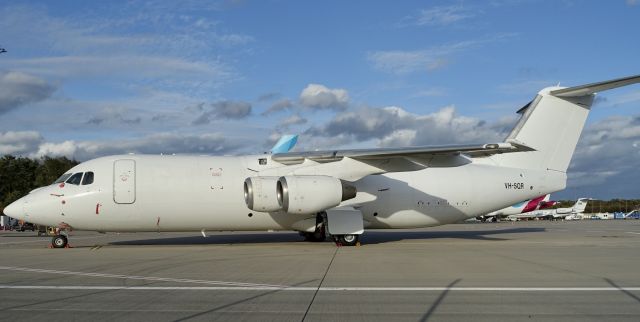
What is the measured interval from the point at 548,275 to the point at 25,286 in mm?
9808

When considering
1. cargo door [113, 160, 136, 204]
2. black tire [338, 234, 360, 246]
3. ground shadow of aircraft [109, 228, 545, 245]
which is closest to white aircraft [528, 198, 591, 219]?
ground shadow of aircraft [109, 228, 545, 245]

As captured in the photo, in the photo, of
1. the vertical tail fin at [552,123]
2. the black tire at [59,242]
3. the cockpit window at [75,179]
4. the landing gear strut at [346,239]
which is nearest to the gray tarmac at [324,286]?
the black tire at [59,242]

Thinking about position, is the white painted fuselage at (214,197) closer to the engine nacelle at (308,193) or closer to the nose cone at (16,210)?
the nose cone at (16,210)

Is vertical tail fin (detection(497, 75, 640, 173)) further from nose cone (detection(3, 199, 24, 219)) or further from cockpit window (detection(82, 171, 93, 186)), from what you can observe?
nose cone (detection(3, 199, 24, 219))

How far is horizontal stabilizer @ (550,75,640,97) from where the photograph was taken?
17.6 m

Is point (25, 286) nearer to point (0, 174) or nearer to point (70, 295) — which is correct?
point (70, 295)

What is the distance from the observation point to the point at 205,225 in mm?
19531

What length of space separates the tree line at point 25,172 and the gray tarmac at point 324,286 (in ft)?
202

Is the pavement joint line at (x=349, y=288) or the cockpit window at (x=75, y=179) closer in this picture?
the pavement joint line at (x=349, y=288)

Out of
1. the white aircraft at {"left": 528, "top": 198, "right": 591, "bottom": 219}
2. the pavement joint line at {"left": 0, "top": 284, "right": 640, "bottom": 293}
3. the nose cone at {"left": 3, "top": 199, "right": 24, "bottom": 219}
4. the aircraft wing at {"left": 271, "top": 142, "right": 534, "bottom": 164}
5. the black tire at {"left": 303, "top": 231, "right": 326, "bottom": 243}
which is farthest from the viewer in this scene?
the white aircraft at {"left": 528, "top": 198, "right": 591, "bottom": 219}

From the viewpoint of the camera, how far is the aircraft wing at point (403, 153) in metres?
17.2

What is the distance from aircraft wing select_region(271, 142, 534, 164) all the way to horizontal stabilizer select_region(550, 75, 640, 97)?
4.09 meters

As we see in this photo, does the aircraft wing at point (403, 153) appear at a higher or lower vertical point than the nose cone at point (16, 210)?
higher

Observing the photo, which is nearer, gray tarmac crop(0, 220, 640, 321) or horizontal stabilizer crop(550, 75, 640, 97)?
gray tarmac crop(0, 220, 640, 321)
